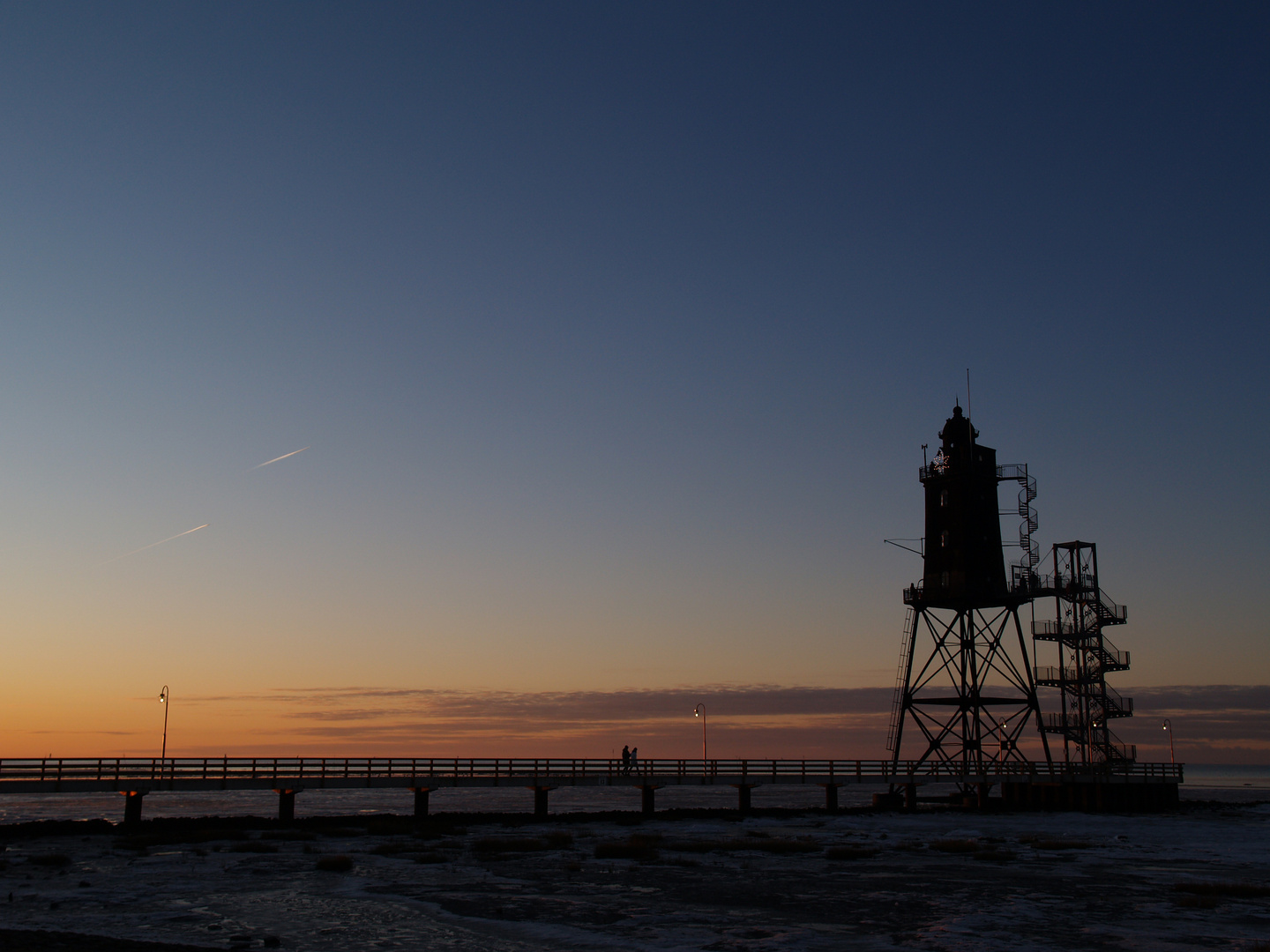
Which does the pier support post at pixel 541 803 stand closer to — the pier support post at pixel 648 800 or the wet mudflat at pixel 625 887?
the wet mudflat at pixel 625 887

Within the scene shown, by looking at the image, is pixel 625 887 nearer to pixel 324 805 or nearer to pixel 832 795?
pixel 832 795

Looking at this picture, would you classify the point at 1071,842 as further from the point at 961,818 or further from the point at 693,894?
the point at 693,894

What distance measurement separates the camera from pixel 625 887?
84.1 ft

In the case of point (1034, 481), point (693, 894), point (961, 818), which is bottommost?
point (961, 818)

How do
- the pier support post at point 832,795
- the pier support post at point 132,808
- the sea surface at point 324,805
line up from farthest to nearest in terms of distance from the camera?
the sea surface at point 324,805, the pier support post at point 832,795, the pier support post at point 132,808

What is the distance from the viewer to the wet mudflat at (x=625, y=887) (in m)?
19.0

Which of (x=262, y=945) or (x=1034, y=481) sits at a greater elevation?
(x=1034, y=481)

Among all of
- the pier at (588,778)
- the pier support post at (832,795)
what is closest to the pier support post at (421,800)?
the pier at (588,778)

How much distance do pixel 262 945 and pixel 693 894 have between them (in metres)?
10.2

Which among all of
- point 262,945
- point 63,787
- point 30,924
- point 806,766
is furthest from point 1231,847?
point 63,787

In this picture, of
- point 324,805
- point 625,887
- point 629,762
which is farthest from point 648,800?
point 324,805

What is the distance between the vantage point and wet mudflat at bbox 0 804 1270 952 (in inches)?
750

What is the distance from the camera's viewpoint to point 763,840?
36688 millimetres

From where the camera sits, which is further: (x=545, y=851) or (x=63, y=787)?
(x=63, y=787)
